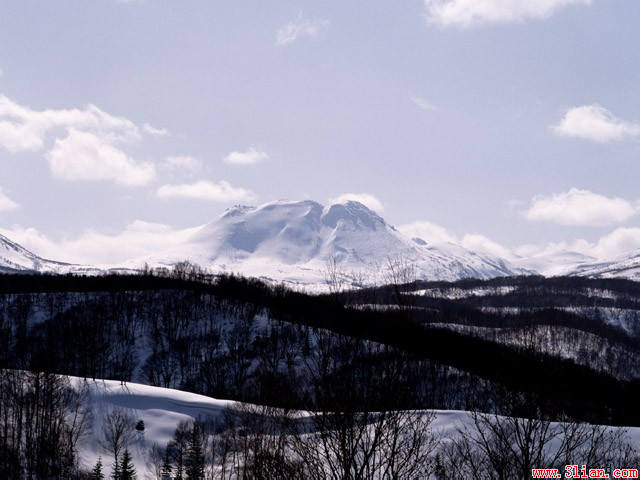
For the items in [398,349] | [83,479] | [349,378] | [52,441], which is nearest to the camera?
[398,349]

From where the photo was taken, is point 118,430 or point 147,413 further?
point 147,413

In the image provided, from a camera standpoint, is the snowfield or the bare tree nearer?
the snowfield

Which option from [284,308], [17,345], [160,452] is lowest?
[160,452]

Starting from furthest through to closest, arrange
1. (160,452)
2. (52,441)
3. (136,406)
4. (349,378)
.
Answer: (136,406) → (160,452) → (52,441) → (349,378)

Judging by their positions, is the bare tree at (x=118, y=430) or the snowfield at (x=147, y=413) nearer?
the snowfield at (x=147, y=413)

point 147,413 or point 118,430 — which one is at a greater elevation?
point 118,430

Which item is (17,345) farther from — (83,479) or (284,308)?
(83,479)

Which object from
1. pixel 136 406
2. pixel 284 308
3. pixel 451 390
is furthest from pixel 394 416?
pixel 284 308

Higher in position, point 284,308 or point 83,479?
point 284,308

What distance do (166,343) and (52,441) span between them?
350 ft

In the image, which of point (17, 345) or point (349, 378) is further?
point (17, 345)

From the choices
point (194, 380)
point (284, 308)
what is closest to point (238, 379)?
point (194, 380)

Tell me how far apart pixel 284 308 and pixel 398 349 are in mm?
181518

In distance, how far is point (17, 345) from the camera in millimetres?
157500
